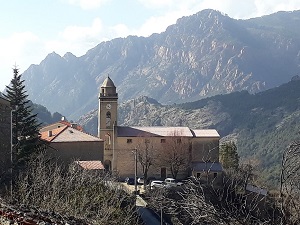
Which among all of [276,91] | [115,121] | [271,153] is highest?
[276,91]

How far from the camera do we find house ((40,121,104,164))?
118 feet

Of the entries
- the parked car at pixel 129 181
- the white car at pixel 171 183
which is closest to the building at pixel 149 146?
the parked car at pixel 129 181

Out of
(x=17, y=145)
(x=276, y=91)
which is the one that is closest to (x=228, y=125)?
(x=276, y=91)

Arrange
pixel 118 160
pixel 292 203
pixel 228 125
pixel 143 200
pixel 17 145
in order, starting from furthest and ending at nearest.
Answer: pixel 228 125, pixel 118 160, pixel 143 200, pixel 17 145, pixel 292 203

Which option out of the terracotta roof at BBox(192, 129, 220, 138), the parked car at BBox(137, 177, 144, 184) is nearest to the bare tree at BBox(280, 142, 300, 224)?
the parked car at BBox(137, 177, 144, 184)

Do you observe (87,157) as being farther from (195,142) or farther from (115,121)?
(195,142)

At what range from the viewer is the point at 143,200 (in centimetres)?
3222

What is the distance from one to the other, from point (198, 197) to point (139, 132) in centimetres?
3919

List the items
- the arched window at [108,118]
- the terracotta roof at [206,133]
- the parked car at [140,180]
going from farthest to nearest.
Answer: the terracotta roof at [206,133]
the arched window at [108,118]
the parked car at [140,180]

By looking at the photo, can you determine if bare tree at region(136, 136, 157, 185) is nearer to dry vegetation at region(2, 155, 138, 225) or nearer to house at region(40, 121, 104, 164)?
house at region(40, 121, 104, 164)

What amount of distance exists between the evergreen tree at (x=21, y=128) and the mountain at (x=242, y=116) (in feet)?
234

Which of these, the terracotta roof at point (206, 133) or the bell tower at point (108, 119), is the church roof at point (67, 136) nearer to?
the bell tower at point (108, 119)

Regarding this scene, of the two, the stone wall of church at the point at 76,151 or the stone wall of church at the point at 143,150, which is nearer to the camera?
the stone wall of church at the point at 76,151

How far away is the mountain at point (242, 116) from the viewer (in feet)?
368
